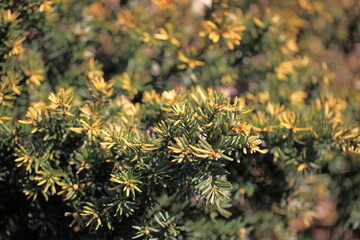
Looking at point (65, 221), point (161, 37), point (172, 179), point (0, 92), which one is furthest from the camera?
point (161, 37)

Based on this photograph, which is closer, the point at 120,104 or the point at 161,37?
the point at 120,104

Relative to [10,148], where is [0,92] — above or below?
above

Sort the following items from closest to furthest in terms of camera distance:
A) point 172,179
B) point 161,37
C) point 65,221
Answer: point 172,179, point 65,221, point 161,37

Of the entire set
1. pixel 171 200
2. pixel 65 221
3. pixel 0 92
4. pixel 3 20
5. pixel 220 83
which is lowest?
pixel 65 221

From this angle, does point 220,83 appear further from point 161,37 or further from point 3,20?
point 3,20

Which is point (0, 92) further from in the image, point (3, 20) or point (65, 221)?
point (65, 221)

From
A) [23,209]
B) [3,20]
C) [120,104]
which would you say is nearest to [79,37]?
[3,20]
